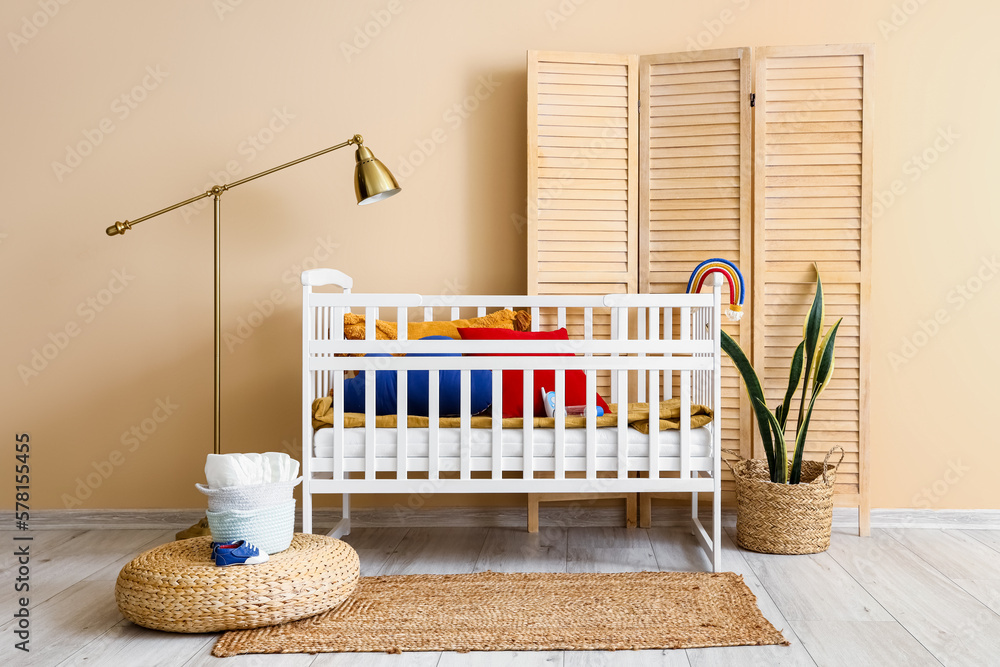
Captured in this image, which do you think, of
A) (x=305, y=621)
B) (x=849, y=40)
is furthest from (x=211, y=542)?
(x=849, y=40)

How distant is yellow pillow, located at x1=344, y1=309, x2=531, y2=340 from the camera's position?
7.36 ft

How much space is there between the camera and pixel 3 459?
2561 mm

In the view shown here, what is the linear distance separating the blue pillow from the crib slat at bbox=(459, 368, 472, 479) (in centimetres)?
9

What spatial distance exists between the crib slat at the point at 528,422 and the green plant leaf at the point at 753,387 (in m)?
0.60

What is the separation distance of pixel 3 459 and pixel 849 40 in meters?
3.18

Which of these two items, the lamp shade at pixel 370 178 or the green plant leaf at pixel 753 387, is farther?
the lamp shade at pixel 370 178

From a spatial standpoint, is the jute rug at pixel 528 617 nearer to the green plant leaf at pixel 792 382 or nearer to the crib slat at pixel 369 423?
the crib slat at pixel 369 423

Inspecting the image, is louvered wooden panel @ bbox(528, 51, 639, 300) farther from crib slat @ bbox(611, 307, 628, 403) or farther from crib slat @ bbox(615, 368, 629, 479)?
crib slat @ bbox(615, 368, 629, 479)

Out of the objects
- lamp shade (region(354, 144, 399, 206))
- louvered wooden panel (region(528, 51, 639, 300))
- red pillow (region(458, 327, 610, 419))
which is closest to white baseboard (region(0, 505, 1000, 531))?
red pillow (region(458, 327, 610, 419))

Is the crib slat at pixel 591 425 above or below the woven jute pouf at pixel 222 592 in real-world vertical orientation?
above

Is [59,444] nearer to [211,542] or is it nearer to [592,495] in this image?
[211,542]

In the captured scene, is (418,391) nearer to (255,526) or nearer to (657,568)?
(255,526)

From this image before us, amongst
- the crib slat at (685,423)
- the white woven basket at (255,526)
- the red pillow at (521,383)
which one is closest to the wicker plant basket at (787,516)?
the crib slat at (685,423)

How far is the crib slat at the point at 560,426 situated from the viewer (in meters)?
1.89
